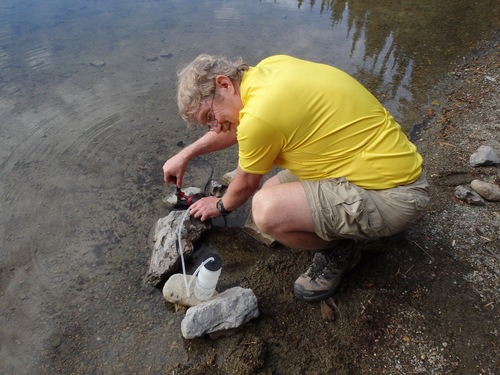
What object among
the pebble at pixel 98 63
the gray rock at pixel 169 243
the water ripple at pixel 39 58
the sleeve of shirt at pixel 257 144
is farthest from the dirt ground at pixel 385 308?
the water ripple at pixel 39 58

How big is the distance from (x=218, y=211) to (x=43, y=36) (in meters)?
5.50

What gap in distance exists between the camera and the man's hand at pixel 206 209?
8.77 ft

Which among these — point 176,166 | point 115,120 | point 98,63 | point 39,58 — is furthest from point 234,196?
point 39,58

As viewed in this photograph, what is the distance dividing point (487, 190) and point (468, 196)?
0.50ft

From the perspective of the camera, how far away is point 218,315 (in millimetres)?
2141

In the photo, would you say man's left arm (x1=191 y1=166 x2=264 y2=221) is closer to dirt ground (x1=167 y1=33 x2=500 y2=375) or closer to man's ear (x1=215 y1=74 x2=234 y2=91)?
dirt ground (x1=167 y1=33 x2=500 y2=375)

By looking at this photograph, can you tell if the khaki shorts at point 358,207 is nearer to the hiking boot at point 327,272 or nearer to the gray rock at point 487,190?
the hiking boot at point 327,272

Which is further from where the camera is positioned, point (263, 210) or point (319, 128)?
point (263, 210)

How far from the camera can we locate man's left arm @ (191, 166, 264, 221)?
2.13 metres

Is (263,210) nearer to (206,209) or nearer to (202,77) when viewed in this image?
(206,209)

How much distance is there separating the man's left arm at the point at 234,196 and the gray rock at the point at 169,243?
0.12m

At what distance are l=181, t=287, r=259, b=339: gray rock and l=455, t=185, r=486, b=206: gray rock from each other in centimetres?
196

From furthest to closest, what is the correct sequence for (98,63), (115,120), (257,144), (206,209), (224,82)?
(98,63)
(115,120)
(206,209)
(224,82)
(257,144)

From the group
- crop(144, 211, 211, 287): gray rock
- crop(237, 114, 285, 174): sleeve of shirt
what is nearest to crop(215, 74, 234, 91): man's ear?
crop(237, 114, 285, 174): sleeve of shirt
